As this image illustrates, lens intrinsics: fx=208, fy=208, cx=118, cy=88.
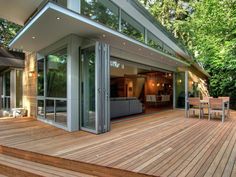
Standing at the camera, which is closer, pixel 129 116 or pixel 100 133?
pixel 100 133

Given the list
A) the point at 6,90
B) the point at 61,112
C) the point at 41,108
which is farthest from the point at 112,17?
the point at 6,90

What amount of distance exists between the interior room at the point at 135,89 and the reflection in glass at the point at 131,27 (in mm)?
1115

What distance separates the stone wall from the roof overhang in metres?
1.33

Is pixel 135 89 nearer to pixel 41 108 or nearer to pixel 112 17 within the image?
pixel 41 108

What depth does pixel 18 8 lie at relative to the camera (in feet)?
24.1

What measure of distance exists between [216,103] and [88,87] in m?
4.87

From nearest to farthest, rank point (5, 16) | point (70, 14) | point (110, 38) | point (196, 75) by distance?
point (70, 14) → point (110, 38) → point (5, 16) → point (196, 75)

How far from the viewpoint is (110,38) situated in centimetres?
618

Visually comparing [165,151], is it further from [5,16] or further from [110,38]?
[5,16]

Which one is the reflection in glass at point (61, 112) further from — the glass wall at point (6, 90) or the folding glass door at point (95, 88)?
the glass wall at point (6, 90)

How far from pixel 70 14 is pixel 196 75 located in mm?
12833

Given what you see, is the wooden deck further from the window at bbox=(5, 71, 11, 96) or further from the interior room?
the window at bbox=(5, 71, 11, 96)

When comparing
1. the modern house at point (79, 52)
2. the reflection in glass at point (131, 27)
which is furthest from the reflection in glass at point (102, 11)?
the reflection in glass at point (131, 27)

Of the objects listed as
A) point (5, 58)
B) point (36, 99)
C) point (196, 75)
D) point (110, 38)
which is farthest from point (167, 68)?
point (5, 58)
